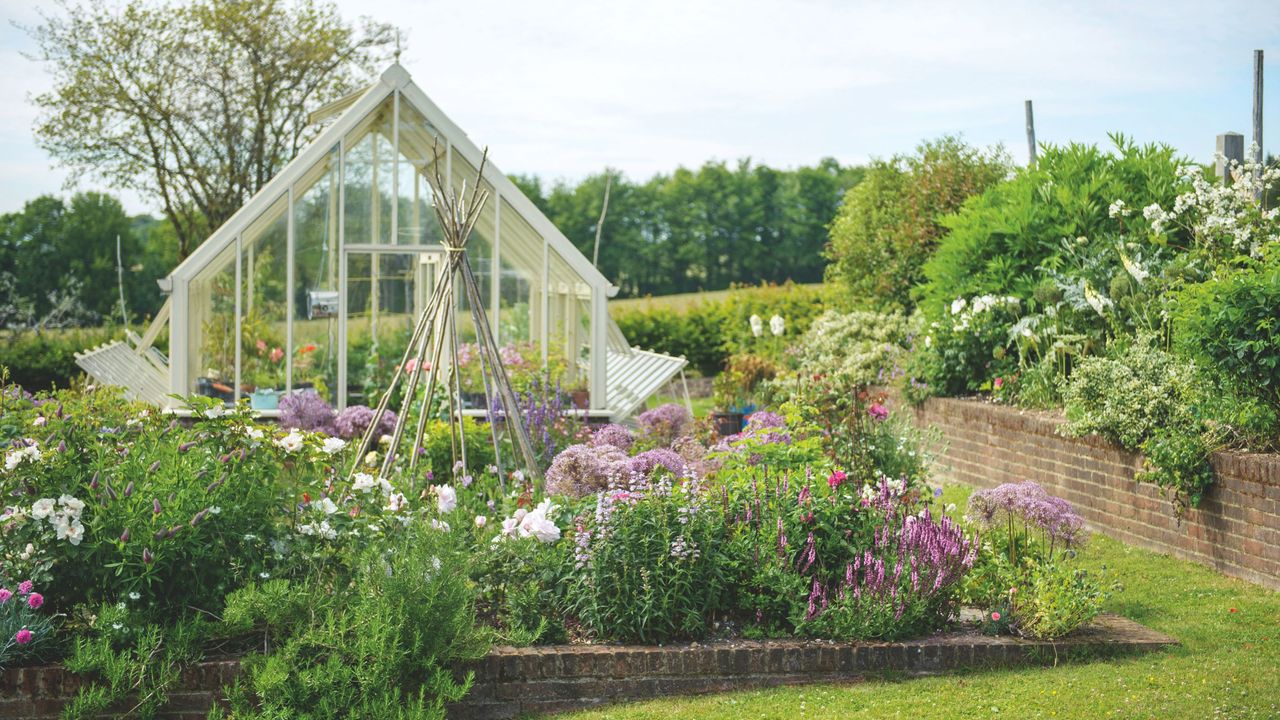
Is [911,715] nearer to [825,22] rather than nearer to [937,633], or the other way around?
[937,633]

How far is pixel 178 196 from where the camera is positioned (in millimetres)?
22141

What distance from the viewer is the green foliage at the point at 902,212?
49.2ft

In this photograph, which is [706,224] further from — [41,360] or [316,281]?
[316,281]

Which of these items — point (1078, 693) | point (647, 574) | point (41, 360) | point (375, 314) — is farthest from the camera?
point (41, 360)

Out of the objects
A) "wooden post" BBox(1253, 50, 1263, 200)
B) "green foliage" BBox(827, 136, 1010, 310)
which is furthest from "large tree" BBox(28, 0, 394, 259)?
"wooden post" BBox(1253, 50, 1263, 200)

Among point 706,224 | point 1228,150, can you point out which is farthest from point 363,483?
point 706,224

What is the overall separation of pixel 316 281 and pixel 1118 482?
6830 millimetres

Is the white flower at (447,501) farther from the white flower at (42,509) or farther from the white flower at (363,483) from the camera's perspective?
the white flower at (42,509)

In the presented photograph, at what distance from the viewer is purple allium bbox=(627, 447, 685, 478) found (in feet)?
21.5

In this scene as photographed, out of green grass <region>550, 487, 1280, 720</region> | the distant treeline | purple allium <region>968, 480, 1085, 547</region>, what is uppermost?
the distant treeline

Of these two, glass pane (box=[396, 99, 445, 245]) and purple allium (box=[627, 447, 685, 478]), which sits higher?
glass pane (box=[396, 99, 445, 245])

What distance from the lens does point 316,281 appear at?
33.9ft

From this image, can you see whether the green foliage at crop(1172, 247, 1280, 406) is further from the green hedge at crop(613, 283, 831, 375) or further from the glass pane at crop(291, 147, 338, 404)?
the green hedge at crop(613, 283, 831, 375)

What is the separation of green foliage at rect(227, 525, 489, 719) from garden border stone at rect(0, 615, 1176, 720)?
178 mm
